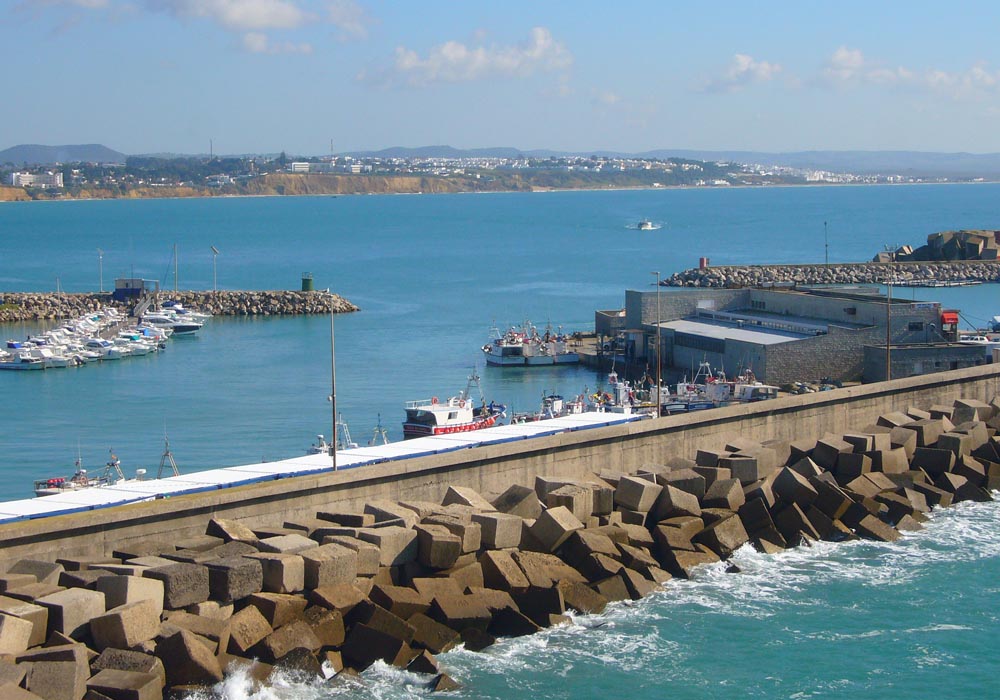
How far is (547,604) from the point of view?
1548 centimetres

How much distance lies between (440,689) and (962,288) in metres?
68.9

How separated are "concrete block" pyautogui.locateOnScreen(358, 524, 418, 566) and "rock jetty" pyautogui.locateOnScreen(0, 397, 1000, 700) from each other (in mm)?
18

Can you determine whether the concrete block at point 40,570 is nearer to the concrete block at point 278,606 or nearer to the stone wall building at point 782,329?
the concrete block at point 278,606

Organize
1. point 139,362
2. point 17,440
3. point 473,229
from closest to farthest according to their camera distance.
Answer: point 17,440
point 139,362
point 473,229

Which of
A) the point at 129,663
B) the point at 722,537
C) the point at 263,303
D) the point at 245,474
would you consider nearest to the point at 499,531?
the point at 722,537

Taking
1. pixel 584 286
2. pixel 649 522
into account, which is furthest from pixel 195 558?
pixel 584 286

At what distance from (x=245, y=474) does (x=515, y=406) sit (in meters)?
20.5

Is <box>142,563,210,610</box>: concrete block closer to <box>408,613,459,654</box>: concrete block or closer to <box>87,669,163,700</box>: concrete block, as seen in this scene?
<box>87,669,163,700</box>: concrete block

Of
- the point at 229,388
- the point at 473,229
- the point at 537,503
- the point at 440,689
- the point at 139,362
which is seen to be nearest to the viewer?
the point at 440,689

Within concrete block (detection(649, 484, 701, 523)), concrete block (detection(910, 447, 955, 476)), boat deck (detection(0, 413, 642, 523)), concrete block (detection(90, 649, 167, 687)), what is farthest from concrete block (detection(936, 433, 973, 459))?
concrete block (detection(90, 649, 167, 687))

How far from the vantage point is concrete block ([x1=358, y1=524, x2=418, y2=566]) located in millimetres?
15148

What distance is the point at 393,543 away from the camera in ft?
50.0

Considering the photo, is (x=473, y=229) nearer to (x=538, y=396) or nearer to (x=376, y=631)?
(x=538, y=396)

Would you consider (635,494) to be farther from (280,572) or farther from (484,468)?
(280,572)
